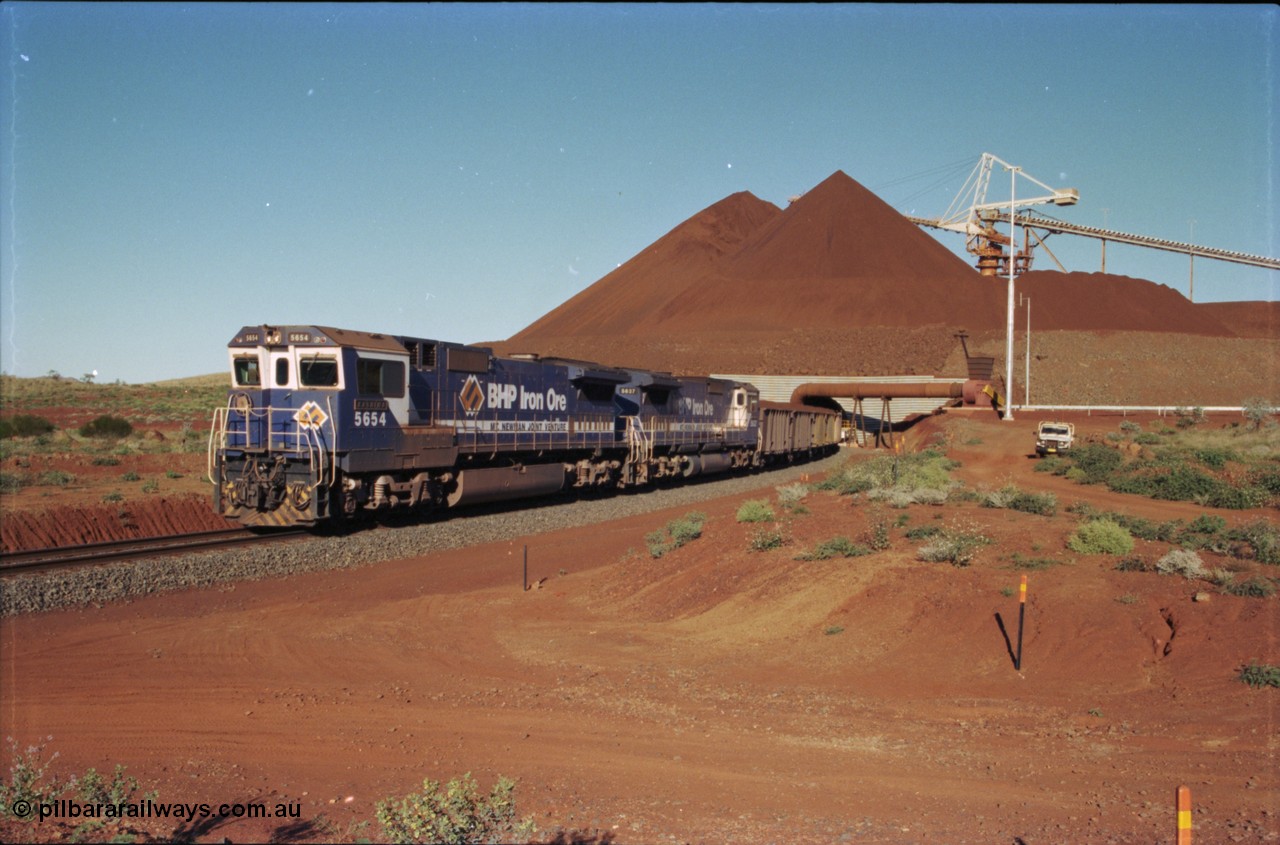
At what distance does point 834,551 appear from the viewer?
51.4 feet

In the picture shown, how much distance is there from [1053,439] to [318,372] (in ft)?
102

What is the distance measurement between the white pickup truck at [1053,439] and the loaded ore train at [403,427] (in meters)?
17.6

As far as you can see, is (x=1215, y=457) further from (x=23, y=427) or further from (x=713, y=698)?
(x=23, y=427)

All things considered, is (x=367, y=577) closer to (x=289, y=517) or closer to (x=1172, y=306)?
(x=289, y=517)

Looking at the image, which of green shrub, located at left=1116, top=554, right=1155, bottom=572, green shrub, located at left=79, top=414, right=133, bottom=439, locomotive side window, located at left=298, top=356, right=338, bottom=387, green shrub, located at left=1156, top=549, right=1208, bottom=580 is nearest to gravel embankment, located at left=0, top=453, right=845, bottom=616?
locomotive side window, located at left=298, top=356, right=338, bottom=387

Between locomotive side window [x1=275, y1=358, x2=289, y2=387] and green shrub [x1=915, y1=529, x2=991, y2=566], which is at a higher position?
locomotive side window [x1=275, y1=358, x2=289, y2=387]

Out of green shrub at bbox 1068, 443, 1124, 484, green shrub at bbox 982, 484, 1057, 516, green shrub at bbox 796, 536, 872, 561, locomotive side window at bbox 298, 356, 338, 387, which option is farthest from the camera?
green shrub at bbox 1068, 443, 1124, 484

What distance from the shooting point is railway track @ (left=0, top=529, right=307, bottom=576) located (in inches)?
612

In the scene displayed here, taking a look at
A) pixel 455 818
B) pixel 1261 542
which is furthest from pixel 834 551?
pixel 455 818

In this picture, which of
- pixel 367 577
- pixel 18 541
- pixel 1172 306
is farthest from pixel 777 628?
pixel 1172 306

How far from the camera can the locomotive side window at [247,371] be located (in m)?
19.5

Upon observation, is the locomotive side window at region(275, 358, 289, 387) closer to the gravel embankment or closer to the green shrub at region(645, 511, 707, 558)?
the gravel embankment

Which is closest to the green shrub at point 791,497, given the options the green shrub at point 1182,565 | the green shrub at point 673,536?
the green shrub at point 673,536

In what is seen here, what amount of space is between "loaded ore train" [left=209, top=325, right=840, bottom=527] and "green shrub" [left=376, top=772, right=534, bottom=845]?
1308cm
